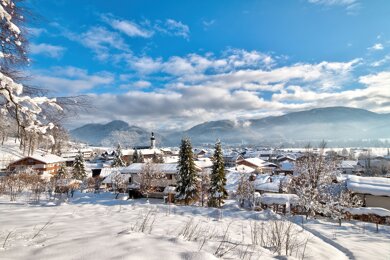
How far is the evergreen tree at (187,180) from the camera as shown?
3812 centimetres

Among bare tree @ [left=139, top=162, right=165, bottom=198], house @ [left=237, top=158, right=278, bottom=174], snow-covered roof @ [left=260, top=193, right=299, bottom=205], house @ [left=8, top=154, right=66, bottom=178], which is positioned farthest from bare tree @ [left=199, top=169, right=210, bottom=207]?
house @ [left=237, top=158, right=278, bottom=174]

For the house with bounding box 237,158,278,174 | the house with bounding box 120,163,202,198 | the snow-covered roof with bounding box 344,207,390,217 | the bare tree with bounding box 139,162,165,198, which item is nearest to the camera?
the snow-covered roof with bounding box 344,207,390,217

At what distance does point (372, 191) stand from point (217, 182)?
19076 millimetres

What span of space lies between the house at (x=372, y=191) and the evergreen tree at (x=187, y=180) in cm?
2041

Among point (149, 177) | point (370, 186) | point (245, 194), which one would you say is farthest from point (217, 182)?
point (370, 186)

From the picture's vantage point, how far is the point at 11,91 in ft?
15.7

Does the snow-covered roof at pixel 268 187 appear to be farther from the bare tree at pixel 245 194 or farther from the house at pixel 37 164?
the house at pixel 37 164

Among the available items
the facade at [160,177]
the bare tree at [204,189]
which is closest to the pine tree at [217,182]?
the bare tree at [204,189]

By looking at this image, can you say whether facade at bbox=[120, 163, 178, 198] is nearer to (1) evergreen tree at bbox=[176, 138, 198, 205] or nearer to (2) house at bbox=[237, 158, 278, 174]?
(1) evergreen tree at bbox=[176, 138, 198, 205]

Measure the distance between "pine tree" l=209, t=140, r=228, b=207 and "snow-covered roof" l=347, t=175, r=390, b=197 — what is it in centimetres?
1617

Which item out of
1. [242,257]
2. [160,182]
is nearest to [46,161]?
[160,182]

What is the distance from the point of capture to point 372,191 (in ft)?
103

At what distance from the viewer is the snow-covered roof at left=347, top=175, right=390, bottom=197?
1220 inches

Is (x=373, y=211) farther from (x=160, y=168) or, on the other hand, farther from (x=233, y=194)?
(x=160, y=168)
